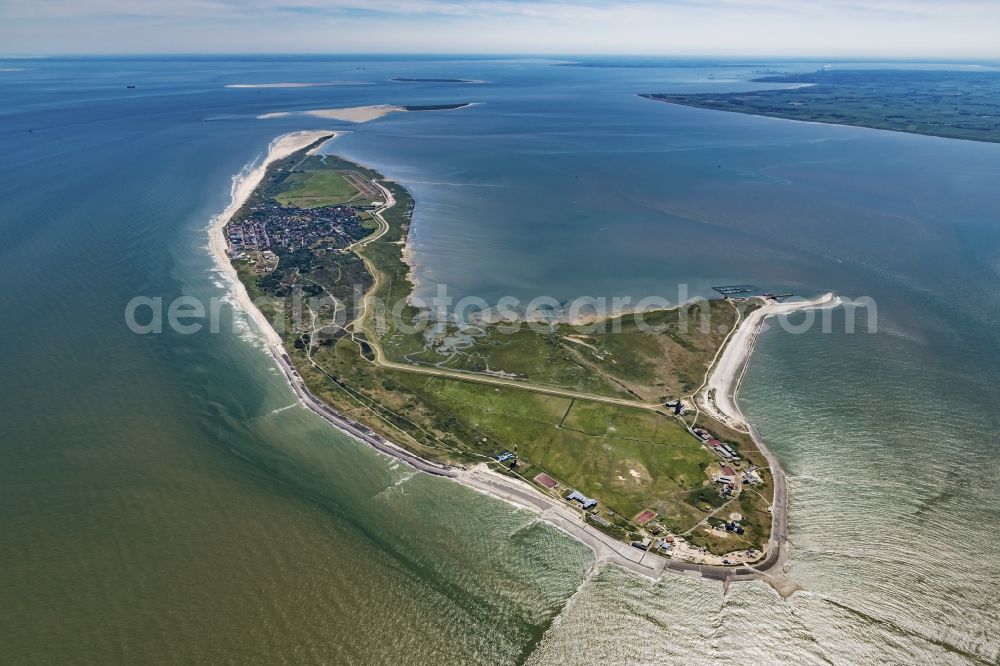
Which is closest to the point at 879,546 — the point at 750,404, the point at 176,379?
the point at 750,404

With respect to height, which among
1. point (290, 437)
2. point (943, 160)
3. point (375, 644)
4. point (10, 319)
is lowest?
point (375, 644)

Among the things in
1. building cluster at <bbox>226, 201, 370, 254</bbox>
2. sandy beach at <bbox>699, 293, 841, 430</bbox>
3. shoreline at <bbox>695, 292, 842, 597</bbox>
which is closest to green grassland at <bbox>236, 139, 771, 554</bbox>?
shoreline at <bbox>695, 292, 842, 597</bbox>

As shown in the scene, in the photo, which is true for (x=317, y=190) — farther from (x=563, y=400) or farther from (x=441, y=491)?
(x=441, y=491)

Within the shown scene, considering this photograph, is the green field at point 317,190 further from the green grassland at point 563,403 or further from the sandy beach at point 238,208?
the green grassland at point 563,403

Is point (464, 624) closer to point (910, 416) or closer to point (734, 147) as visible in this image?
point (910, 416)

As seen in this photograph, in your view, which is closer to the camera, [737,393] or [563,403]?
[563,403]

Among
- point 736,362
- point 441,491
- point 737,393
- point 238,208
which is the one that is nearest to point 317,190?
point 238,208

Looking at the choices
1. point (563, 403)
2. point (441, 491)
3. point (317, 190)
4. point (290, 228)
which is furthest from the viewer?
point (317, 190)
